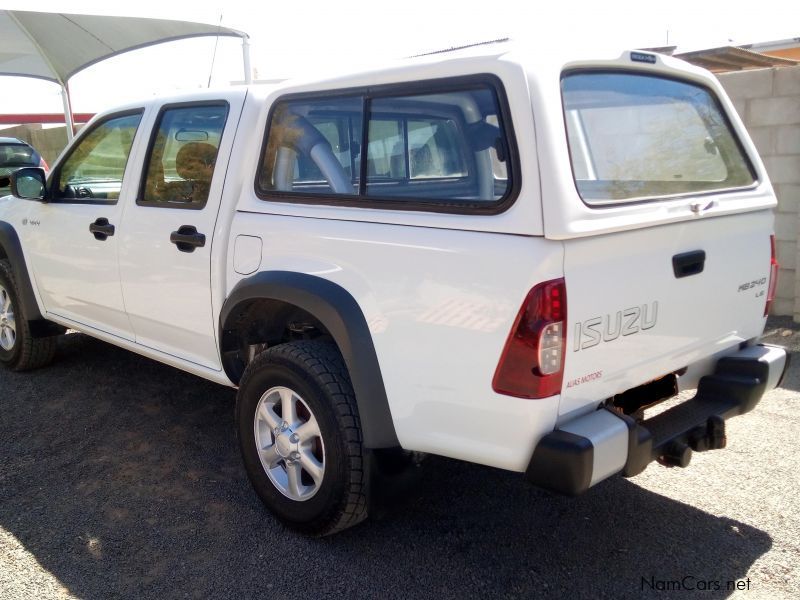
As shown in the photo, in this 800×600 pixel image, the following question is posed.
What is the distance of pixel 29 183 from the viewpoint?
4652mm

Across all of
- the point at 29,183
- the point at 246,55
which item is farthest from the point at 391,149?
the point at 246,55

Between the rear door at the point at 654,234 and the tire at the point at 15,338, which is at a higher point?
the rear door at the point at 654,234

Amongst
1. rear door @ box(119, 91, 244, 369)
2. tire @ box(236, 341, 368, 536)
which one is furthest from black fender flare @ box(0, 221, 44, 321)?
tire @ box(236, 341, 368, 536)

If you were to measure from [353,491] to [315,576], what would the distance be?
1.24 feet

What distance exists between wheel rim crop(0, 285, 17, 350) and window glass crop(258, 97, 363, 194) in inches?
116

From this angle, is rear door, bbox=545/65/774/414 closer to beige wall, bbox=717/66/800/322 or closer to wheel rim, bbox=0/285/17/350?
beige wall, bbox=717/66/800/322

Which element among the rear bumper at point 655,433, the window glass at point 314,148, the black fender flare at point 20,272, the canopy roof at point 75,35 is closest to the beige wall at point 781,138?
the rear bumper at point 655,433

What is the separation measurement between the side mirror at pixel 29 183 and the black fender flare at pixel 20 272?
493 millimetres

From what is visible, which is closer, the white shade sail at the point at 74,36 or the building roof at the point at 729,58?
the building roof at the point at 729,58

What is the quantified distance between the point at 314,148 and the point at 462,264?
1.11 m

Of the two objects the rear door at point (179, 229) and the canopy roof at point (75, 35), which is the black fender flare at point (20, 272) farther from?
the canopy roof at point (75, 35)

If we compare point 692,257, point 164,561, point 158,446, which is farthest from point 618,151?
point 158,446

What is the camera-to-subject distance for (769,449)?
157 inches

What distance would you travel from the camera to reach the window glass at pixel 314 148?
310 centimetres
